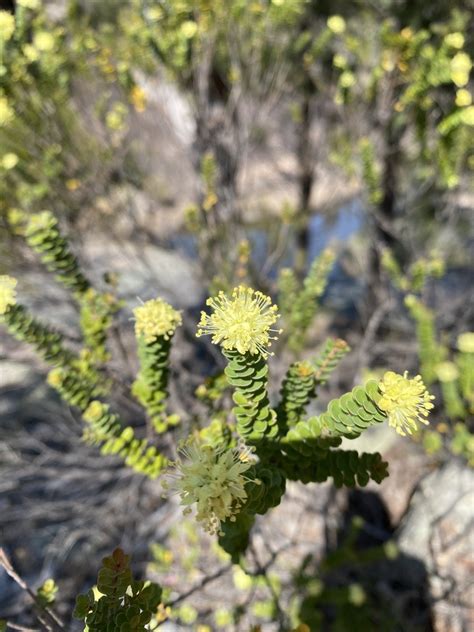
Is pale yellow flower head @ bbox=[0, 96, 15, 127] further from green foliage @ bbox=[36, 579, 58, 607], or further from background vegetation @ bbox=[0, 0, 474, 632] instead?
green foliage @ bbox=[36, 579, 58, 607]

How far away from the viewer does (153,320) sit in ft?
4.43

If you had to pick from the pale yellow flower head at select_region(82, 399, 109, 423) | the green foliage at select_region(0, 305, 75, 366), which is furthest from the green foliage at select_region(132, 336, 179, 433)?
the green foliage at select_region(0, 305, 75, 366)

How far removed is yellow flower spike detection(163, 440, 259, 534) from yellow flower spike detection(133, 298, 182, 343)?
41 centimetres

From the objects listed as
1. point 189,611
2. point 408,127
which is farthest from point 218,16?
point 189,611

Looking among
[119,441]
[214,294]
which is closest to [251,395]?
[119,441]

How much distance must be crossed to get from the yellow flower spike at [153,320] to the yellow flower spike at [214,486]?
0.41 meters

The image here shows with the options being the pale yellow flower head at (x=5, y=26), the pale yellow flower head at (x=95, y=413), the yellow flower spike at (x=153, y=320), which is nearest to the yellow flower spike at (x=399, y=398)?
the yellow flower spike at (x=153, y=320)

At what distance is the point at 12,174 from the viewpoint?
11.1 feet

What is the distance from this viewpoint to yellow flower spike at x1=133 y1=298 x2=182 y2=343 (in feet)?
4.40

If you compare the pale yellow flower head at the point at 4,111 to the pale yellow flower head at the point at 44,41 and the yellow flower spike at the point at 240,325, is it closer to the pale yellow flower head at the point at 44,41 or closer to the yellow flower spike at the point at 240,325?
the pale yellow flower head at the point at 44,41

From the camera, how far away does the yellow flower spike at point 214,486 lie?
3.54 feet

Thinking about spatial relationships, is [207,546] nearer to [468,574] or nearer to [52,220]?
[468,574]

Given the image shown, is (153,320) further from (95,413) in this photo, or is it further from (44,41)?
(44,41)

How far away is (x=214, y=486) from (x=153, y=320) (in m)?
0.56
